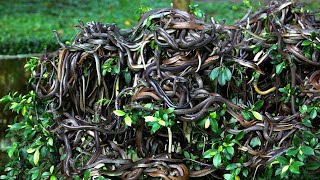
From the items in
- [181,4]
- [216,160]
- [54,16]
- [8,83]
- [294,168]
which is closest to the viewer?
[294,168]

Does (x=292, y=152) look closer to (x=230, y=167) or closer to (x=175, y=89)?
(x=230, y=167)

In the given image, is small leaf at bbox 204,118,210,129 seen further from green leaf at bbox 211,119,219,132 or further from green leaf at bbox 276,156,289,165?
green leaf at bbox 276,156,289,165

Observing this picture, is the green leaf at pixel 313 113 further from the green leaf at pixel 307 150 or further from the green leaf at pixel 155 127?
the green leaf at pixel 155 127

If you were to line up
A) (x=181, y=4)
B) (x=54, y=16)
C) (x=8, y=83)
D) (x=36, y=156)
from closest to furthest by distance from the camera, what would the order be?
(x=36, y=156) < (x=181, y=4) < (x=8, y=83) < (x=54, y=16)

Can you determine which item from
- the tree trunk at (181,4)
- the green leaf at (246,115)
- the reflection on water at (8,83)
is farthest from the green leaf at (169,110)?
the tree trunk at (181,4)

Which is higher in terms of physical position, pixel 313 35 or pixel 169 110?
pixel 313 35

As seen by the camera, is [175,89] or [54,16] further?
[54,16]

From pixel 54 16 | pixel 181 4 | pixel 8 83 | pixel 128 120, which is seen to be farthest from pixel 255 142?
pixel 54 16

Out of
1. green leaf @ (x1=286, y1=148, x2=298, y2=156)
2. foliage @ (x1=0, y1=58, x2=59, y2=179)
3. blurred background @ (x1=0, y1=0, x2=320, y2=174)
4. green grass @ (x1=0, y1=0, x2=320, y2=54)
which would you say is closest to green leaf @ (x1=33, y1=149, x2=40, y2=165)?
foliage @ (x1=0, y1=58, x2=59, y2=179)
